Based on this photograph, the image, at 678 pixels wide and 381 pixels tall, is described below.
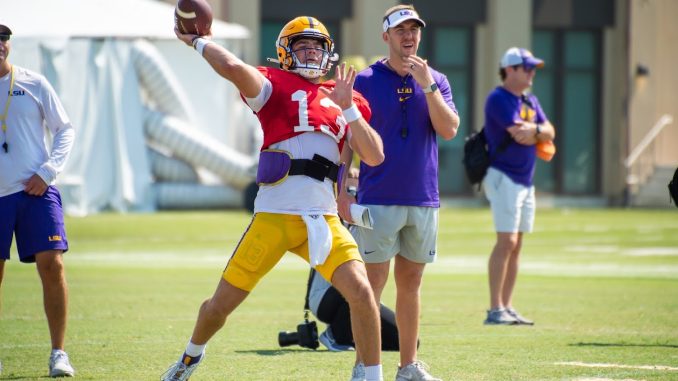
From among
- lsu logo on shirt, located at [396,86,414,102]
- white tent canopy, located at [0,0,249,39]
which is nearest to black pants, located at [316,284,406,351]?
lsu logo on shirt, located at [396,86,414,102]

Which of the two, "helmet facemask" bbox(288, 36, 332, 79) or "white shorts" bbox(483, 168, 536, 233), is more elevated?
→ "helmet facemask" bbox(288, 36, 332, 79)

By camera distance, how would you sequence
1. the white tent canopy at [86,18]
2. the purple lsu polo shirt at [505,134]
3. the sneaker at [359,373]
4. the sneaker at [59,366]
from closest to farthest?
1. the sneaker at [359,373]
2. the sneaker at [59,366]
3. the purple lsu polo shirt at [505,134]
4. the white tent canopy at [86,18]

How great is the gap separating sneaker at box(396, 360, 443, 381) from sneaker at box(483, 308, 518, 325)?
3306 millimetres

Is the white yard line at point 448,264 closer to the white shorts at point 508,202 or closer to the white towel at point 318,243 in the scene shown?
the white shorts at point 508,202

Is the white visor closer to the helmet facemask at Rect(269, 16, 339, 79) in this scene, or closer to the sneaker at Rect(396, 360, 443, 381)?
the helmet facemask at Rect(269, 16, 339, 79)

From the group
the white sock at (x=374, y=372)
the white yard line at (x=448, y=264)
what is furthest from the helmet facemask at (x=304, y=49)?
the white yard line at (x=448, y=264)

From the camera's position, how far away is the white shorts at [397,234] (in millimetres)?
8266

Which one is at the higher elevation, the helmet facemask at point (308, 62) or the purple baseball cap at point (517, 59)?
the helmet facemask at point (308, 62)

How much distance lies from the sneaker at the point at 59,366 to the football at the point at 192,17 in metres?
2.28

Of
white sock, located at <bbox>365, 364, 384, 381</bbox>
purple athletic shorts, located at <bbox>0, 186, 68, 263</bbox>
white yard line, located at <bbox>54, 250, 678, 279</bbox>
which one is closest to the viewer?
white sock, located at <bbox>365, 364, 384, 381</bbox>

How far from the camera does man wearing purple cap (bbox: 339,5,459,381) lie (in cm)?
827

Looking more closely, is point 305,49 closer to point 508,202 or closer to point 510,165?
point 508,202

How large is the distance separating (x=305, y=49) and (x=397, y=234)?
4.73ft

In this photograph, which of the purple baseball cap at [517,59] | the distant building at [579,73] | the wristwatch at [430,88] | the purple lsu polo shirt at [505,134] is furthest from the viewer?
the distant building at [579,73]
